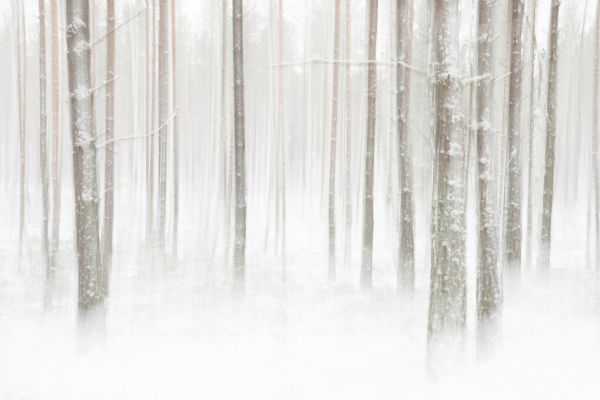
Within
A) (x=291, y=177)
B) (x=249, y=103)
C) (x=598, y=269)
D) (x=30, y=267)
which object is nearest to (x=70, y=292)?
(x=30, y=267)

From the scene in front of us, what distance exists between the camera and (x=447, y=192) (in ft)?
15.5

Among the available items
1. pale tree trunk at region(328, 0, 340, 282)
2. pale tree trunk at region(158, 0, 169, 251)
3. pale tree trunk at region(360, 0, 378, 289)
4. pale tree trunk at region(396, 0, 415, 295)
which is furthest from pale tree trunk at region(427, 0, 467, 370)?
pale tree trunk at region(158, 0, 169, 251)

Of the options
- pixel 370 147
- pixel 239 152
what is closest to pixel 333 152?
pixel 370 147

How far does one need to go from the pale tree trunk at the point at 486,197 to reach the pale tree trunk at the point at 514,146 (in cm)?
153

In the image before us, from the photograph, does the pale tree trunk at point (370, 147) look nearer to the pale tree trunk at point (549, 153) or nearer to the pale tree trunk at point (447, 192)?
the pale tree trunk at point (549, 153)

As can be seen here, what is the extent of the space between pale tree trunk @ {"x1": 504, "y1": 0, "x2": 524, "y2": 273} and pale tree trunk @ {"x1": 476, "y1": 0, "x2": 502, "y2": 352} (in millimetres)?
1527

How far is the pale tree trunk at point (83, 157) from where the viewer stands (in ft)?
19.7

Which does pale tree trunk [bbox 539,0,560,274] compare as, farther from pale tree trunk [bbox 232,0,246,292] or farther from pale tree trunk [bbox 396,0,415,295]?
pale tree trunk [bbox 232,0,246,292]

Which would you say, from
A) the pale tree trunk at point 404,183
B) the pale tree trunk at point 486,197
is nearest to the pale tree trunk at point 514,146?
the pale tree trunk at point 486,197

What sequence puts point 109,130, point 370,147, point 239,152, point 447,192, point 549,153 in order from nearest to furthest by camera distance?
point 447,192 → point 109,130 → point 239,152 → point 370,147 → point 549,153

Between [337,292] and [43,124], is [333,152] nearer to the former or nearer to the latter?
[337,292]

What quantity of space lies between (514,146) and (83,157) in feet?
22.9

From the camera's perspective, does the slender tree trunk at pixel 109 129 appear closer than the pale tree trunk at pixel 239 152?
Yes

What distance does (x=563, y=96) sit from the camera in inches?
1305
